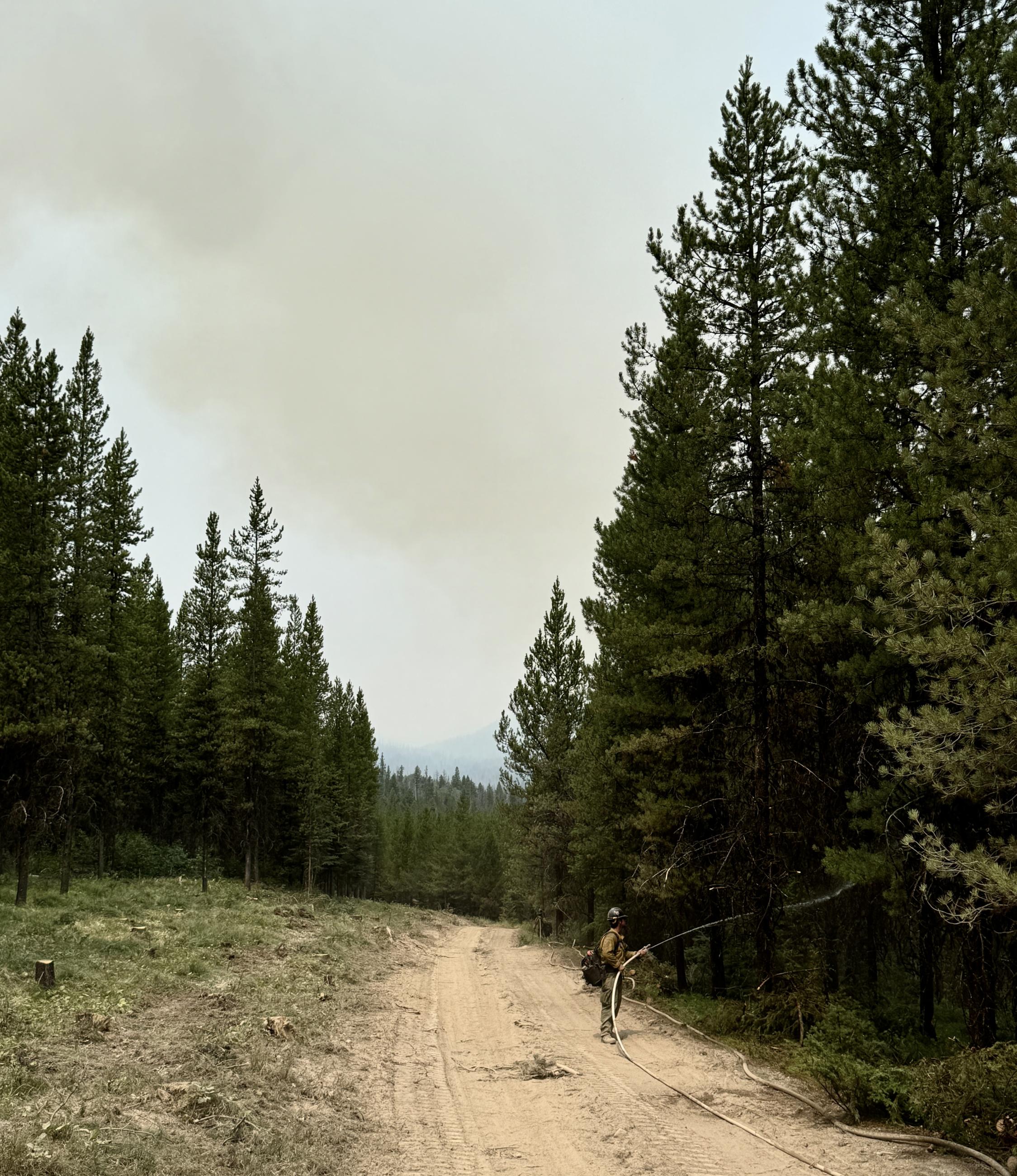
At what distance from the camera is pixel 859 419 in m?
10.4

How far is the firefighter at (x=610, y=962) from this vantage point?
12477 mm

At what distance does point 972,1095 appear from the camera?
7164mm

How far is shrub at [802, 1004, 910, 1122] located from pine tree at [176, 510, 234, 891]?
3029cm

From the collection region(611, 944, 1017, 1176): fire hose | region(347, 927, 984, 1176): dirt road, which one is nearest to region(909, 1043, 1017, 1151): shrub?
region(611, 944, 1017, 1176): fire hose

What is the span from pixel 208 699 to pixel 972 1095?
36495 millimetres

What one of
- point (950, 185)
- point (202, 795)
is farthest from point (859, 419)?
point (202, 795)

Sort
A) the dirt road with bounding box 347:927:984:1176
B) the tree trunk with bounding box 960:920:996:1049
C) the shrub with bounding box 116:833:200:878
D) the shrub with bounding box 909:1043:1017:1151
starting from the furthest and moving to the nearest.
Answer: the shrub with bounding box 116:833:200:878 → the tree trunk with bounding box 960:920:996:1049 → the dirt road with bounding box 347:927:984:1176 → the shrub with bounding box 909:1043:1017:1151

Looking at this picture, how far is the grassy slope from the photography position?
259 inches

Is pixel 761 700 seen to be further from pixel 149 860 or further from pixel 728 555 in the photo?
pixel 149 860

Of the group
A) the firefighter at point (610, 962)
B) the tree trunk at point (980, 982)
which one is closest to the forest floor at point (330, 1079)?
the firefighter at point (610, 962)

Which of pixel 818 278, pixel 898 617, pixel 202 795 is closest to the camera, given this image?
pixel 898 617

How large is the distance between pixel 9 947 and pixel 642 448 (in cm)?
1871

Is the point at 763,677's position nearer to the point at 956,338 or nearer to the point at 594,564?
the point at 956,338

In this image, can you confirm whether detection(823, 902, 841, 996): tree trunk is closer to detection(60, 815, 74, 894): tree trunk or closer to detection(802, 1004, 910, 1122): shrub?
detection(802, 1004, 910, 1122): shrub
